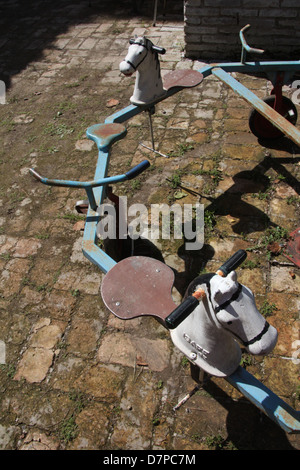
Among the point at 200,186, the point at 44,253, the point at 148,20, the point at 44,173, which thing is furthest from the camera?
the point at 148,20

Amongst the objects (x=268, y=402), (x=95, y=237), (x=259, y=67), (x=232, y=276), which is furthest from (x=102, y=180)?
(x=259, y=67)

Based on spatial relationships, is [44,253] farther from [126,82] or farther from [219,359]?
[126,82]

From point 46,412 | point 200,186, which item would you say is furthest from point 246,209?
point 46,412

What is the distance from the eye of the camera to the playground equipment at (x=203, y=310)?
174 centimetres

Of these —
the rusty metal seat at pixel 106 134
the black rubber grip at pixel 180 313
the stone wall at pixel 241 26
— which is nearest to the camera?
the black rubber grip at pixel 180 313

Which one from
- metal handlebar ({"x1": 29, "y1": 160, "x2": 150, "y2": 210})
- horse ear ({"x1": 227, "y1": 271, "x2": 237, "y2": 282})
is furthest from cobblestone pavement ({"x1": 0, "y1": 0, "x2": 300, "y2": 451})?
horse ear ({"x1": 227, "y1": 271, "x2": 237, "y2": 282})

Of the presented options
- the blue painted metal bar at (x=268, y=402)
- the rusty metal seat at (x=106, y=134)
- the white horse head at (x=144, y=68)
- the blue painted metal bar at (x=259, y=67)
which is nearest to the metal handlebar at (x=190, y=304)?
the blue painted metal bar at (x=268, y=402)

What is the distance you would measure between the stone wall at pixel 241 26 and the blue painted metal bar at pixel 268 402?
5430mm

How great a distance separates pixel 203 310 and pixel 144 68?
2274 millimetres

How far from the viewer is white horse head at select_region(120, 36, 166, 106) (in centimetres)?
314

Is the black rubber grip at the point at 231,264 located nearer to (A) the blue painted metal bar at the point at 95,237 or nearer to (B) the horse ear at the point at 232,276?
(B) the horse ear at the point at 232,276

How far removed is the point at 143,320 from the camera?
3270 millimetres

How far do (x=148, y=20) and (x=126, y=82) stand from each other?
2.35 metres

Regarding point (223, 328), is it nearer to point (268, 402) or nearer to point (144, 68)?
point (268, 402)
